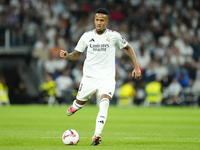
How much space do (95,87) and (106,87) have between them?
0.36 metres

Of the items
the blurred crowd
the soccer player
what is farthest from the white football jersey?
the blurred crowd

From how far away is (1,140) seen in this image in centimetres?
802

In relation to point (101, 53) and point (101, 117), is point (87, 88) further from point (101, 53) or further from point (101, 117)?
point (101, 117)

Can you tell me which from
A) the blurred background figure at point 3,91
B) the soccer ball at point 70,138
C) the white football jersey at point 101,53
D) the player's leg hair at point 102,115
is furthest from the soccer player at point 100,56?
the blurred background figure at point 3,91

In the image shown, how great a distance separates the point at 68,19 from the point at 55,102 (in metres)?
5.31

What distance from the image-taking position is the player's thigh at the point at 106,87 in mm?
8000

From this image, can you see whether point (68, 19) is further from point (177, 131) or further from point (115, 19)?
point (177, 131)

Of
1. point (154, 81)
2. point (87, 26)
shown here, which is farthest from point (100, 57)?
point (87, 26)

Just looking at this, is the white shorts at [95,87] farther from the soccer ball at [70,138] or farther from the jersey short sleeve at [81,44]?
the soccer ball at [70,138]

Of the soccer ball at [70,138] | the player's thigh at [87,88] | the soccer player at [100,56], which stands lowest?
the soccer ball at [70,138]

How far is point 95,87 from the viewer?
8.35m

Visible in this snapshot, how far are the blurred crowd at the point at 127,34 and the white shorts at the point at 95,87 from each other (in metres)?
14.5

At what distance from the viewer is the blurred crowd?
23.3 m

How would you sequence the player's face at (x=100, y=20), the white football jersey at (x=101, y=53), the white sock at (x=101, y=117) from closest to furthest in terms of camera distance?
the white sock at (x=101, y=117) < the player's face at (x=100, y=20) < the white football jersey at (x=101, y=53)
